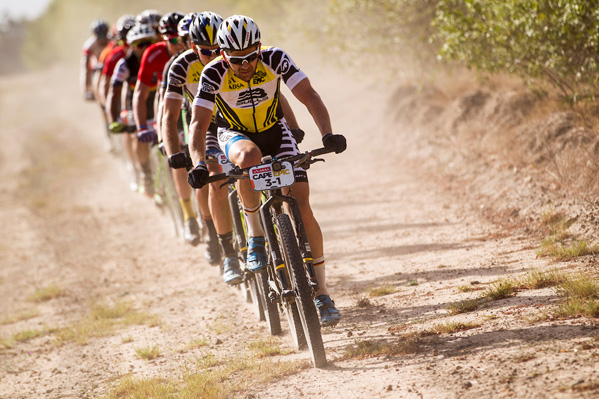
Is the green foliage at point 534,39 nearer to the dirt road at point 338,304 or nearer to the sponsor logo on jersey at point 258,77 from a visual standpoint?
the dirt road at point 338,304

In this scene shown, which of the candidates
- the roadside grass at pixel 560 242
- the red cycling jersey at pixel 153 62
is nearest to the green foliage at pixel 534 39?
the roadside grass at pixel 560 242

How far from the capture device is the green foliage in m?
8.29

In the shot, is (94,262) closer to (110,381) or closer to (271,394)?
(110,381)

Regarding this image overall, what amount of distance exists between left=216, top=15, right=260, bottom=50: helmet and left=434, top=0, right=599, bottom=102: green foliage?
466 centimetres

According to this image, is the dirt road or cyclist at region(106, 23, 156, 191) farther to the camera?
cyclist at region(106, 23, 156, 191)

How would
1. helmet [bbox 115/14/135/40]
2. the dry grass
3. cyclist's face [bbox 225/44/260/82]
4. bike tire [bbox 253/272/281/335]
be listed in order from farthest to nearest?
helmet [bbox 115/14/135/40] < bike tire [bbox 253/272/281/335] < the dry grass < cyclist's face [bbox 225/44/260/82]

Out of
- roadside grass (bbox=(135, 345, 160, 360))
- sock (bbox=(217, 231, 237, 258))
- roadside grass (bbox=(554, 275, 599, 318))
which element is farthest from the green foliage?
roadside grass (bbox=(135, 345, 160, 360))

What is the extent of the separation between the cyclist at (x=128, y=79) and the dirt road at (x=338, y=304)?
85.8 inches

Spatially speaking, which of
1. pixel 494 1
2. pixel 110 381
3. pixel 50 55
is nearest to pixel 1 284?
pixel 110 381

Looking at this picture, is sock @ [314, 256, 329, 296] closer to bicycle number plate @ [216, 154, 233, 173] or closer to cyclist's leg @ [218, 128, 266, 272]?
cyclist's leg @ [218, 128, 266, 272]

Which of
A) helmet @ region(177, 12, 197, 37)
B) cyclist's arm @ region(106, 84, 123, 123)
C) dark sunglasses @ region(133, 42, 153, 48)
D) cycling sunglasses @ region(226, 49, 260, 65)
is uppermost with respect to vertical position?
dark sunglasses @ region(133, 42, 153, 48)

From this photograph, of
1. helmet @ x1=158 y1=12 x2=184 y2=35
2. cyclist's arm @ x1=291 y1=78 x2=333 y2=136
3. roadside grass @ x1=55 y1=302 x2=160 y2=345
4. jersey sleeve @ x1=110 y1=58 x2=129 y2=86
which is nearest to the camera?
cyclist's arm @ x1=291 y1=78 x2=333 y2=136

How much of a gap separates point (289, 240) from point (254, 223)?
2.41 feet

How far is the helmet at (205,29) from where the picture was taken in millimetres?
6176
